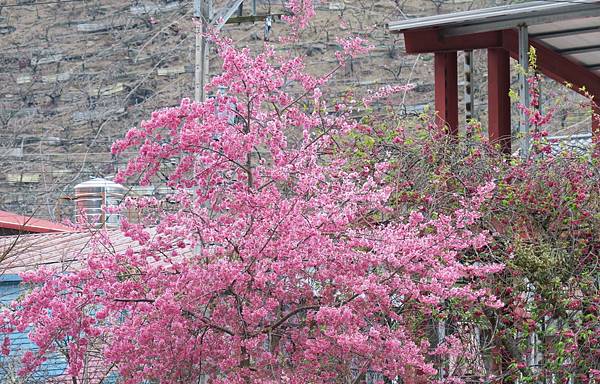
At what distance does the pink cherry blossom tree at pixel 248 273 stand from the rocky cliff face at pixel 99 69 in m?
29.1

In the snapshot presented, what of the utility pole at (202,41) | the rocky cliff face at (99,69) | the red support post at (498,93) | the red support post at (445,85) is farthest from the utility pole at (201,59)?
the rocky cliff face at (99,69)

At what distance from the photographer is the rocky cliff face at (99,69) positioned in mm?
39562

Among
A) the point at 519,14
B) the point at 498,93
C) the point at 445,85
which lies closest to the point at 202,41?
the point at 519,14

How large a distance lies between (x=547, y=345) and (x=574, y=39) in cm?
476

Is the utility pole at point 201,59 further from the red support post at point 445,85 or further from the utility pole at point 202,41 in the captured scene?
the red support post at point 445,85

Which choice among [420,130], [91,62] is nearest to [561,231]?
[420,130]

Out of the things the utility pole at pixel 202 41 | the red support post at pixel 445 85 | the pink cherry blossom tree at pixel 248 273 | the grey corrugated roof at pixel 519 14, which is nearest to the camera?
the pink cherry blossom tree at pixel 248 273

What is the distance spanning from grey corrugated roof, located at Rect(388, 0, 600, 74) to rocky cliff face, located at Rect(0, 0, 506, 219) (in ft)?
81.3

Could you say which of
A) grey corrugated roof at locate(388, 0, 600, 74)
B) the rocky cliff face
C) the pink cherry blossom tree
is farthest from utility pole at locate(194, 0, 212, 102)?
the rocky cliff face

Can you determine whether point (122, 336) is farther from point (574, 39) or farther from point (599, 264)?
point (574, 39)

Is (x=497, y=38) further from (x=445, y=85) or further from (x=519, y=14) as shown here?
(x=519, y=14)

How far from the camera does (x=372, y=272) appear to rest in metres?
8.16

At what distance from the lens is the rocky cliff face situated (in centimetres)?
3956

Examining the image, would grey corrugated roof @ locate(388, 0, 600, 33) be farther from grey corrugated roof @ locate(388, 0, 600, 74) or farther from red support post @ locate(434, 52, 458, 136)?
red support post @ locate(434, 52, 458, 136)
